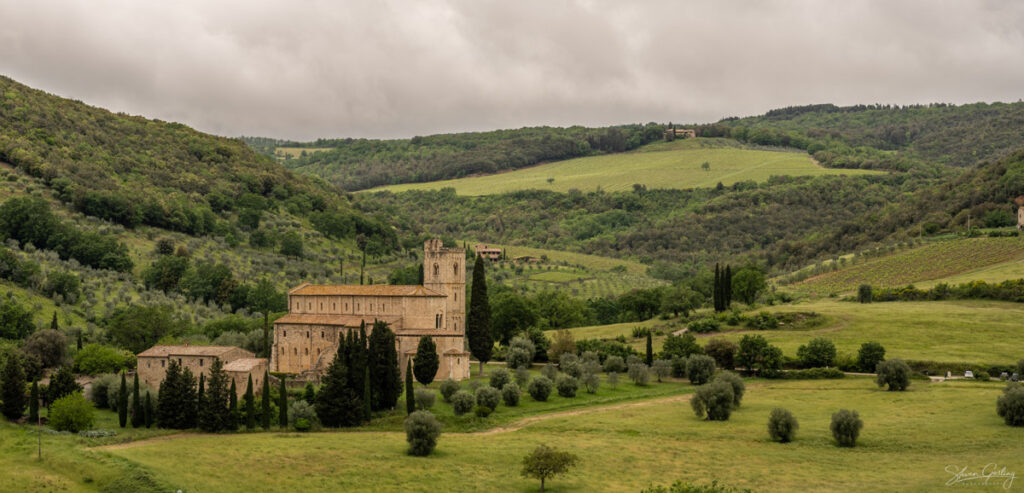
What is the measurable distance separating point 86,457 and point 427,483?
1786 centimetres

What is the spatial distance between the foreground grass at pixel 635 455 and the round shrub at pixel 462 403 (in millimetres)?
3761

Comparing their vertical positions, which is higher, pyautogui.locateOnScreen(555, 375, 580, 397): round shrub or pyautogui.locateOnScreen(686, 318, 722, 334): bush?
pyautogui.locateOnScreen(686, 318, 722, 334): bush

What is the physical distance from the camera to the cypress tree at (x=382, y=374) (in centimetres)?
5562

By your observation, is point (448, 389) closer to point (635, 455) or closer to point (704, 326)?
point (635, 455)

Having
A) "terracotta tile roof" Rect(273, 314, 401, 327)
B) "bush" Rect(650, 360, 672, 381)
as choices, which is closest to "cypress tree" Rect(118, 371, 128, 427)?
"terracotta tile roof" Rect(273, 314, 401, 327)

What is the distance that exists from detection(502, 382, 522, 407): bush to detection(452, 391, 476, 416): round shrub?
A: 13.2 feet

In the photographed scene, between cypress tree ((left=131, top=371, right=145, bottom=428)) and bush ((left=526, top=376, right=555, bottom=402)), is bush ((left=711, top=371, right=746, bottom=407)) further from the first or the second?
cypress tree ((left=131, top=371, right=145, bottom=428))

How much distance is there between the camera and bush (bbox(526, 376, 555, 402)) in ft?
198

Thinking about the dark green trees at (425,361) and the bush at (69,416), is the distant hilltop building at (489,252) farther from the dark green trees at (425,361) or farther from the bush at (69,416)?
the bush at (69,416)

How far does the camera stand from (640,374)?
67875mm

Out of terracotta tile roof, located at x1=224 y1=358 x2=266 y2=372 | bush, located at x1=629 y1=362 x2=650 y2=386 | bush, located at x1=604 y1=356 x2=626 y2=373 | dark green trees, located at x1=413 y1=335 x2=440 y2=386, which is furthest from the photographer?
bush, located at x1=604 y1=356 x2=626 y2=373

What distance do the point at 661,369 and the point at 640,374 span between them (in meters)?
3.26

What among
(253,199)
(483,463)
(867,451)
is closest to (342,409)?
(483,463)
